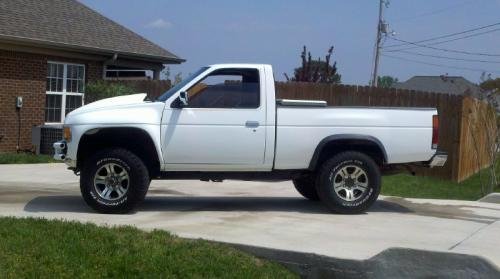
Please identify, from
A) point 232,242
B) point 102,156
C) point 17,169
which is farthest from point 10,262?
point 17,169

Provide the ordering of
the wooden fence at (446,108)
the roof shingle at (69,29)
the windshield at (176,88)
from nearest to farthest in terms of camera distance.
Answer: the windshield at (176,88), the wooden fence at (446,108), the roof shingle at (69,29)

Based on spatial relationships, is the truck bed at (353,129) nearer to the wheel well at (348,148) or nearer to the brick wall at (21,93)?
the wheel well at (348,148)

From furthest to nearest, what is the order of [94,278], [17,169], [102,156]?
[17,169] → [102,156] → [94,278]

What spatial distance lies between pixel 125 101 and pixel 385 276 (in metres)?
4.03

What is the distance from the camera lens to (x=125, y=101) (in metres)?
8.85

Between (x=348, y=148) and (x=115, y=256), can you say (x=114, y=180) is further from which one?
(x=348, y=148)

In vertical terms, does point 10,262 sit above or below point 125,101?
below

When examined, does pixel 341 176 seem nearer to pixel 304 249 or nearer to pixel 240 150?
pixel 240 150

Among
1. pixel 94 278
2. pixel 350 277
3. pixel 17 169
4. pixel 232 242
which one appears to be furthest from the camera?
pixel 17 169

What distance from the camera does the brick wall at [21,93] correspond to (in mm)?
Answer: 17062

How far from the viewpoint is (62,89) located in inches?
737

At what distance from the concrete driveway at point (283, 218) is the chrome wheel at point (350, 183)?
11.3 inches

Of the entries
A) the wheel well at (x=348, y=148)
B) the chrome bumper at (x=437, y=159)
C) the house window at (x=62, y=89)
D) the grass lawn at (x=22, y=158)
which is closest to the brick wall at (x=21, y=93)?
the house window at (x=62, y=89)

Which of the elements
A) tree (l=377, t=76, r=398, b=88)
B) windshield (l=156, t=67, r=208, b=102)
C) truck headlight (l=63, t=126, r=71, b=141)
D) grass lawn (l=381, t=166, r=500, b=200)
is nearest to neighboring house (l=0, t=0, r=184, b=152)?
grass lawn (l=381, t=166, r=500, b=200)
